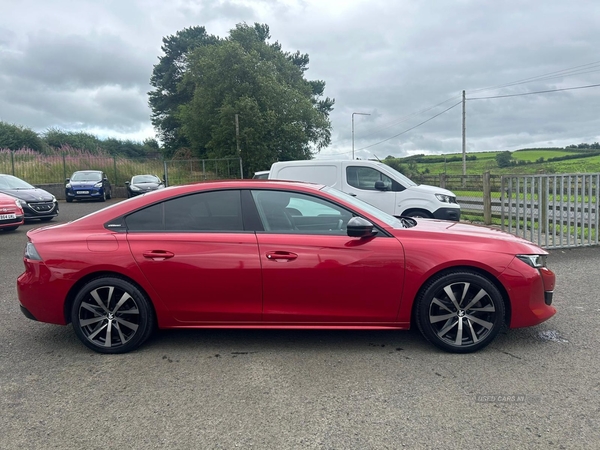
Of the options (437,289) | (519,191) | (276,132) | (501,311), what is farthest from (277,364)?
(276,132)

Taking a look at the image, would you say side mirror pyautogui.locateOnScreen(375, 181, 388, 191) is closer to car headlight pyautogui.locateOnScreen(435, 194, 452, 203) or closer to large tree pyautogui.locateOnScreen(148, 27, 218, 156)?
car headlight pyautogui.locateOnScreen(435, 194, 452, 203)

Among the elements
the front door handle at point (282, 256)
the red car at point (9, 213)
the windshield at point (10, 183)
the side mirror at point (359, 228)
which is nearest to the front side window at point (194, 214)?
the front door handle at point (282, 256)

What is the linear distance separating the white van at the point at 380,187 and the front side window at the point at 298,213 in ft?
17.6

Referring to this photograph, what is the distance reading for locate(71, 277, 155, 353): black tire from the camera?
405 cm

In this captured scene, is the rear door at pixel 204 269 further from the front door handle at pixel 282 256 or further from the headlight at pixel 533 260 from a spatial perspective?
the headlight at pixel 533 260

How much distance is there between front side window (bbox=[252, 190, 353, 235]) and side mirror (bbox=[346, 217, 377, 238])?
0.13 m

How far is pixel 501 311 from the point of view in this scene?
3.95 metres

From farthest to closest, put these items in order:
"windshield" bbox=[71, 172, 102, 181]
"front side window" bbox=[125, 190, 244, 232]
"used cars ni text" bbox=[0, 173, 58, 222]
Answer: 1. "windshield" bbox=[71, 172, 102, 181]
2. "used cars ni text" bbox=[0, 173, 58, 222]
3. "front side window" bbox=[125, 190, 244, 232]

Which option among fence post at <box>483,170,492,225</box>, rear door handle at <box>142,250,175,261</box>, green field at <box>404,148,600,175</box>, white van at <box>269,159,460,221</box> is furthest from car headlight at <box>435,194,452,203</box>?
green field at <box>404,148,600,175</box>

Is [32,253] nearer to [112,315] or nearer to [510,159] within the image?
[112,315]

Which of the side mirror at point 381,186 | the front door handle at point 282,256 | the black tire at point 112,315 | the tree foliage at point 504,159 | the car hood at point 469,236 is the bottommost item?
the black tire at point 112,315

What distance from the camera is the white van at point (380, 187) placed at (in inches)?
377

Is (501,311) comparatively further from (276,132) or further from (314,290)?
(276,132)

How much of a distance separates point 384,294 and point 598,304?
298cm
